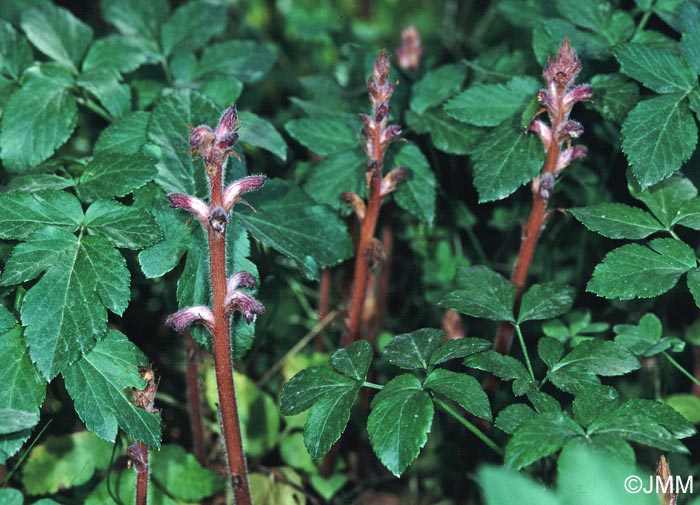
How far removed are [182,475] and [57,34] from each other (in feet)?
4.68

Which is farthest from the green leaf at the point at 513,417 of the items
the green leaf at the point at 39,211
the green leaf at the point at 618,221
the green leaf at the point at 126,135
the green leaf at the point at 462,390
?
the green leaf at the point at 126,135

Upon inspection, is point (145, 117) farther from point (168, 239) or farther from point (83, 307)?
point (83, 307)

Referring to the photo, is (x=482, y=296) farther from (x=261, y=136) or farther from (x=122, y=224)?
(x=122, y=224)

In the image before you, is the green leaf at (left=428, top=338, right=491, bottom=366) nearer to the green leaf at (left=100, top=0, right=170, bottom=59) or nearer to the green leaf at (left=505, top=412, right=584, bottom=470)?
the green leaf at (left=505, top=412, right=584, bottom=470)

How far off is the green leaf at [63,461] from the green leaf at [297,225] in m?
0.77

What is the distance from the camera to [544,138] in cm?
200

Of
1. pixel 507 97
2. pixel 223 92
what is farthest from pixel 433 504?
Result: pixel 223 92

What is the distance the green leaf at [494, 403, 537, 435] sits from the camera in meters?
1.63

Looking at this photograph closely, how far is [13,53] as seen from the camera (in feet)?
7.77

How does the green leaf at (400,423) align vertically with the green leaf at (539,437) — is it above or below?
below

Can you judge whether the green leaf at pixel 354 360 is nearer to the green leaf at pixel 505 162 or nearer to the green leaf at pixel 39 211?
the green leaf at pixel 505 162

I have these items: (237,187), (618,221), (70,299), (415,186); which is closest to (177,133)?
(237,187)

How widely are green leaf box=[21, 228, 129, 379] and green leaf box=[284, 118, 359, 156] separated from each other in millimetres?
748

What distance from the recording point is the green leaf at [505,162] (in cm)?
198
